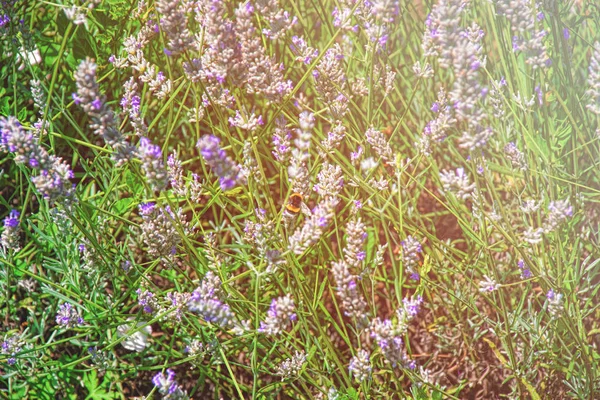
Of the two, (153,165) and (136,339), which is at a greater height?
(153,165)

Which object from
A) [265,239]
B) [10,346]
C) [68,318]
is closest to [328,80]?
[265,239]

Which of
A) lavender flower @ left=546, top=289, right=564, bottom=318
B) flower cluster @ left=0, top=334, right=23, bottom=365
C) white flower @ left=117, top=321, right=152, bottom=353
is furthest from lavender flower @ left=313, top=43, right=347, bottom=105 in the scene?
flower cluster @ left=0, top=334, right=23, bottom=365

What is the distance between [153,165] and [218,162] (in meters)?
0.12

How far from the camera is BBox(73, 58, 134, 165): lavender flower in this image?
949mm

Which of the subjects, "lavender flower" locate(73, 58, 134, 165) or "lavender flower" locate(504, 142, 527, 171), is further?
"lavender flower" locate(504, 142, 527, 171)

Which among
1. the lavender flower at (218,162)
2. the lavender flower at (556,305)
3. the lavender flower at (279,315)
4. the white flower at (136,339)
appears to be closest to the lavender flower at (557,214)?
the lavender flower at (556,305)

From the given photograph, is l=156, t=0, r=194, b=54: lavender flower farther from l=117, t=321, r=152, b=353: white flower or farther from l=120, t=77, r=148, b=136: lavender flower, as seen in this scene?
l=117, t=321, r=152, b=353: white flower

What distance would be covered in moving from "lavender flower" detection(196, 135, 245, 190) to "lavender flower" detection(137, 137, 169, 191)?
82 mm

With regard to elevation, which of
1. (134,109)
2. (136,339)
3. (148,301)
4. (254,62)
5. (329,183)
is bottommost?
(136,339)

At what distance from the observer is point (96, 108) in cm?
97

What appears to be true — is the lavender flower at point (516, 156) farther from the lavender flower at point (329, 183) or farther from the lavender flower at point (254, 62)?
the lavender flower at point (254, 62)

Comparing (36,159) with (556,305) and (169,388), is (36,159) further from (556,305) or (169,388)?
(556,305)

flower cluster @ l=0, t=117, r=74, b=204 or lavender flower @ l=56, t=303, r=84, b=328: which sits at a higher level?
flower cluster @ l=0, t=117, r=74, b=204

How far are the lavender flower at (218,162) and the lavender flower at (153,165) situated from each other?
0.27 ft
